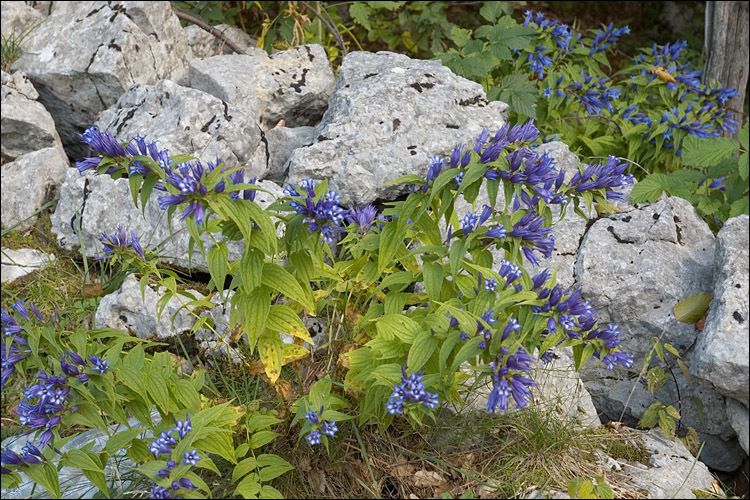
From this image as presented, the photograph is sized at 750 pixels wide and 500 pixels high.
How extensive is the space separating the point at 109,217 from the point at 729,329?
3.29 meters

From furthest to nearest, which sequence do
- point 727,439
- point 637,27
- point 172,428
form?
point 637,27
point 727,439
point 172,428

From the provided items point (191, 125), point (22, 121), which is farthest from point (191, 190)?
point (22, 121)

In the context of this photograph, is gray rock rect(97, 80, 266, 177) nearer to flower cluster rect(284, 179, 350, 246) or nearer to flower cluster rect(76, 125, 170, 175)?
flower cluster rect(76, 125, 170, 175)

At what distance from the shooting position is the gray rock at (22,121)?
4.71 meters

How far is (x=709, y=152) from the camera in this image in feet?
13.0

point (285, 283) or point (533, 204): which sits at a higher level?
point (533, 204)

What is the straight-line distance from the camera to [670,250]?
358 cm

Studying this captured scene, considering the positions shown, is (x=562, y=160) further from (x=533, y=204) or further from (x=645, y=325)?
(x=533, y=204)

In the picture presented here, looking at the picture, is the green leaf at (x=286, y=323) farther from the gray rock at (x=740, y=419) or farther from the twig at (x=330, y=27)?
the twig at (x=330, y=27)

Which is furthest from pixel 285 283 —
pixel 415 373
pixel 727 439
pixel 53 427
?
pixel 727 439

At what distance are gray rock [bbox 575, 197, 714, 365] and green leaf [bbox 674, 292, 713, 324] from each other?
2.4 inches

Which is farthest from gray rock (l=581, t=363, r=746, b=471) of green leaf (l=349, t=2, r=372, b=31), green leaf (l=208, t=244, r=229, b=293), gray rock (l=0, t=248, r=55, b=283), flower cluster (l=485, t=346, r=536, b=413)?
green leaf (l=349, t=2, r=372, b=31)

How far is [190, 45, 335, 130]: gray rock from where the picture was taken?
4.63m

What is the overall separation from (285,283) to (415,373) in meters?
0.59
